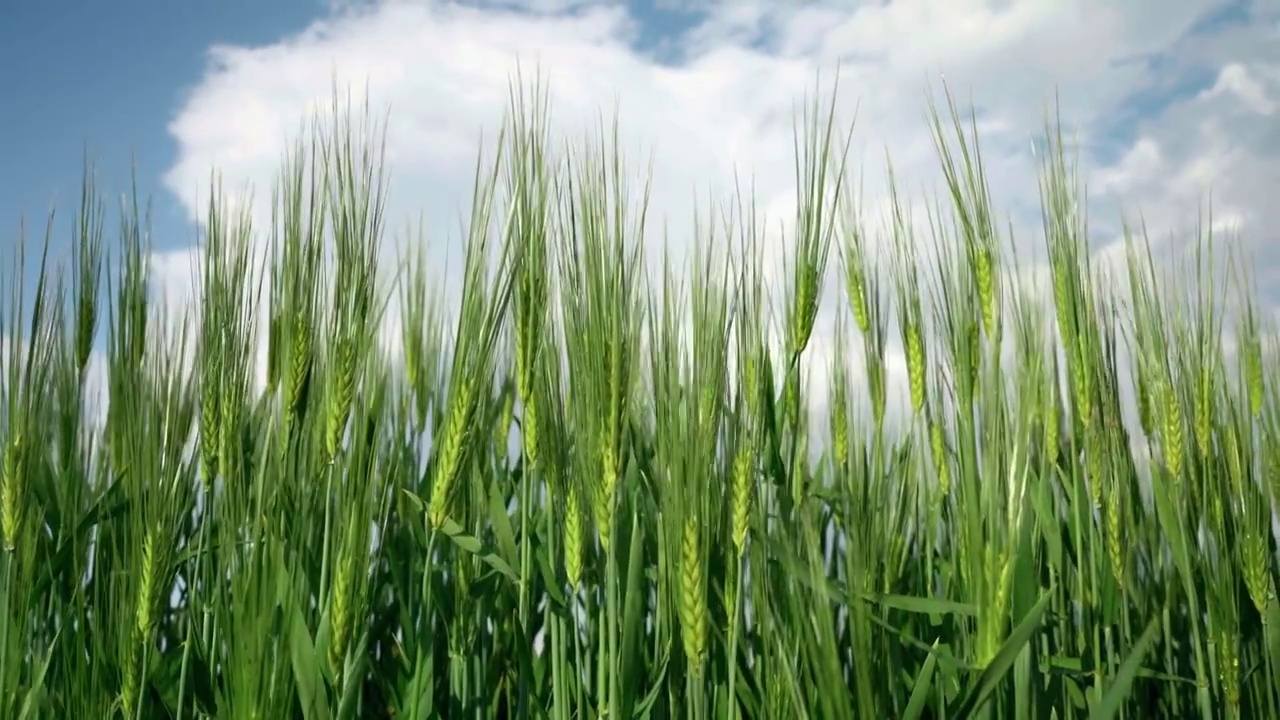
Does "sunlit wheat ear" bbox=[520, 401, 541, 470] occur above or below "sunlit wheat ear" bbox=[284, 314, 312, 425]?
below

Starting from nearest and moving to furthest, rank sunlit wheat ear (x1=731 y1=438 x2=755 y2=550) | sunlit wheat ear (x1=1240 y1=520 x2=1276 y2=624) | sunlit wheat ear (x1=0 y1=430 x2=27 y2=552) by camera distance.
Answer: sunlit wheat ear (x1=731 y1=438 x2=755 y2=550) → sunlit wheat ear (x1=0 y1=430 x2=27 y2=552) → sunlit wheat ear (x1=1240 y1=520 x2=1276 y2=624)

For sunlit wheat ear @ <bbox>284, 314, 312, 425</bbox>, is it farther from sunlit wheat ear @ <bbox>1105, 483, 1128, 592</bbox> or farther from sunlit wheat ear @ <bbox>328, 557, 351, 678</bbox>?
sunlit wheat ear @ <bbox>1105, 483, 1128, 592</bbox>

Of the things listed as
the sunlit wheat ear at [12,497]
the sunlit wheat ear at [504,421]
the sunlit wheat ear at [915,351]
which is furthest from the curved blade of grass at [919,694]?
the sunlit wheat ear at [12,497]

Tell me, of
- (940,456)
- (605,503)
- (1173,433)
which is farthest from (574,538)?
(1173,433)

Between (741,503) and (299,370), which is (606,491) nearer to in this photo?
(741,503)

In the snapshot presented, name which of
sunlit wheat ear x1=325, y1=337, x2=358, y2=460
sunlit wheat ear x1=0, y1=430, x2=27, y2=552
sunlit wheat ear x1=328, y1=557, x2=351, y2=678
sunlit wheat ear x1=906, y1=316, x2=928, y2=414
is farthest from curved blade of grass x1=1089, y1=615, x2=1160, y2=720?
sunlit wheat ear x1=0, y1=430, x2=27, y2=552

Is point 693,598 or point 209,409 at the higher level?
point 209,409

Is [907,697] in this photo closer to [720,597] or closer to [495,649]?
[720,597]

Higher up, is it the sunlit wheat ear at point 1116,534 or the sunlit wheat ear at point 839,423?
the sunlit wheat ear at point 839,423

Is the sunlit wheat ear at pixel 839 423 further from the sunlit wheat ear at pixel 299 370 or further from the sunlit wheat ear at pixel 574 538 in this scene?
the sunlit wheat ear at pixel 299 370

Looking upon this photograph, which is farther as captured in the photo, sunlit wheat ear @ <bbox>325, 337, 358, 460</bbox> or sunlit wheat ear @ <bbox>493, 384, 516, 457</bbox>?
sunlit wheat ear @ <bbox>493, 384, 516, 457</bbox>

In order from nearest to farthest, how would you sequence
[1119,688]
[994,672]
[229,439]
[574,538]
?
[994,672], [1119,688], [574,538], [229,439]

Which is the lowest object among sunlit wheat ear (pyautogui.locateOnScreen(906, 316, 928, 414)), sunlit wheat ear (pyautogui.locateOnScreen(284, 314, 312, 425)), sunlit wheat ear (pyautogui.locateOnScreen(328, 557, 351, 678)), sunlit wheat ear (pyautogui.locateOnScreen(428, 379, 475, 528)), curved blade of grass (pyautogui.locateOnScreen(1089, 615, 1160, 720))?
curved blade of grass (pyautogui.locateOnScreen(1089, 615, 1160, 720))

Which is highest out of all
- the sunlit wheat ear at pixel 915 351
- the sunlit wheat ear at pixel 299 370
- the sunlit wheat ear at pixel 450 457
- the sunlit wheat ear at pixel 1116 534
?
the sunlit wheat ear at pixel 915 351
